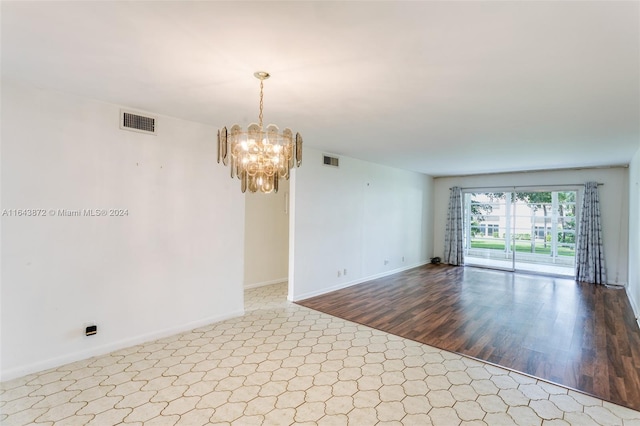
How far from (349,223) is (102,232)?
410cm

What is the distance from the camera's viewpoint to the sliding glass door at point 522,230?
25.0 feet

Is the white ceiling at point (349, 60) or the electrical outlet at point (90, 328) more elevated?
the white ceiling at point (349, 60)

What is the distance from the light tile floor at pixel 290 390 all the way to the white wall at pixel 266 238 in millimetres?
2532

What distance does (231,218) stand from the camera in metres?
4.14

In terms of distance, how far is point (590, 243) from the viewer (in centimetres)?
665

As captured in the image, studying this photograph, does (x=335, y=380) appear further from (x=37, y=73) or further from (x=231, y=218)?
(x=37, y=73)

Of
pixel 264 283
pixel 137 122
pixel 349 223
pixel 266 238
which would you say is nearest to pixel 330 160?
pixel 349 223

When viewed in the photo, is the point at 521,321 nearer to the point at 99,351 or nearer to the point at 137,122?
the point at 99,351

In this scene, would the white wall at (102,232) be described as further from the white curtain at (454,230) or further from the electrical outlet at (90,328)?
the white curtain at (454,230)

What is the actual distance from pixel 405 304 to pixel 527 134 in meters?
3.06

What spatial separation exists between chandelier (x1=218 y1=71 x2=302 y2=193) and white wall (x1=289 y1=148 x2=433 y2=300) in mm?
2513

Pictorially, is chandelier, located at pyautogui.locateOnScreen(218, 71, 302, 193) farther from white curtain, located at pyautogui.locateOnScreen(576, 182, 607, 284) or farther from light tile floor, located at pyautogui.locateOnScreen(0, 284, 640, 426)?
white curtain, located at pyautogui.locateOnScreen(576, 182, 607, 284)

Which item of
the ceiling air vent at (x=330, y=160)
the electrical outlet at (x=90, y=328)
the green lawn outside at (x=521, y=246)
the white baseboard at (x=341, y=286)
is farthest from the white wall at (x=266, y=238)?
the green lawn outside at (x=521, y=246)

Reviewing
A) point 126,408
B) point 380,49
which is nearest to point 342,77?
point 380,49
